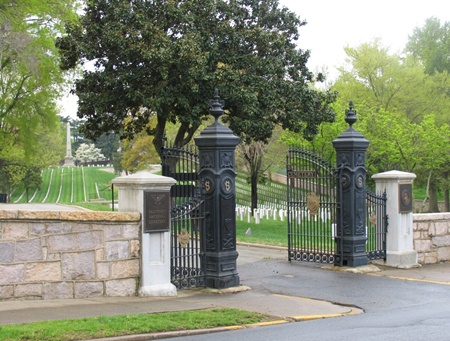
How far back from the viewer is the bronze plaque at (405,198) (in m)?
15.2

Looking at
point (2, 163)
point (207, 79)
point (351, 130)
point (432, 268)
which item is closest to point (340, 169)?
point (351, 130)

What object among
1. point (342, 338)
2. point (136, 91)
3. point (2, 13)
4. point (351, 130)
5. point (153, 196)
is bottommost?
point (342, 338)

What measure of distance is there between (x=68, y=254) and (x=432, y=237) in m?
9.50

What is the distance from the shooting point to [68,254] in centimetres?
1016

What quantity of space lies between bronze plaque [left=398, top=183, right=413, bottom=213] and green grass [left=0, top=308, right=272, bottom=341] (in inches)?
269

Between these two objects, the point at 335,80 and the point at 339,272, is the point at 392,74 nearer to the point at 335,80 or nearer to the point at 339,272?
the point at 335,80

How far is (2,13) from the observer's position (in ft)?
106

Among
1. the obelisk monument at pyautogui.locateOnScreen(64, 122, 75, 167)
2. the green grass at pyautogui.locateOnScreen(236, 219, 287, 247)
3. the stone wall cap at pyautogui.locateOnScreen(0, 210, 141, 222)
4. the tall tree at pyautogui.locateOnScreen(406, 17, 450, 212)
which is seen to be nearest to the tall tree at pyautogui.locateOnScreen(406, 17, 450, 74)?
the tall tree at pyautogui.locateOnScreen(406, 17, 450, 212)

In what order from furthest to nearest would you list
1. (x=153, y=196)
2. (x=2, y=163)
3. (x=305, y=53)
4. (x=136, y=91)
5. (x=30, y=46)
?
(x=2, y=163) < (x=30, y=46) < (x=305, y=53) < (x=136, y=91) < (x=153, y=196)

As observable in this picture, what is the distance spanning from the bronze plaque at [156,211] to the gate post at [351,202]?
16.5 ft

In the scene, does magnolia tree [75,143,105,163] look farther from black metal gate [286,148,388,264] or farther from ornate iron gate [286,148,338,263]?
black metal gate [286,148,388,264]

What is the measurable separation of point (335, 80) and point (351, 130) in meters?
35.7

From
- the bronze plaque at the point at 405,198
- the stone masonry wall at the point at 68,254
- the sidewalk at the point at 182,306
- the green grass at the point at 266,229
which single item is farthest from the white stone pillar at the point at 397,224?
the green grass at the point at 266,229

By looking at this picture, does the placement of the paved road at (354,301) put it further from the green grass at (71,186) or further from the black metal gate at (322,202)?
the green grass at (71,186)
